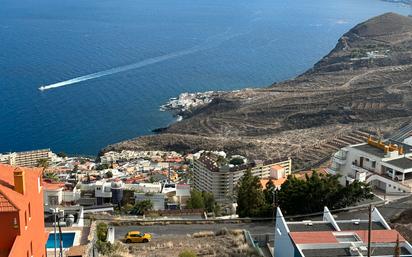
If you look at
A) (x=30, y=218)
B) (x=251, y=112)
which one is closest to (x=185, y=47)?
(x=251, y=112)

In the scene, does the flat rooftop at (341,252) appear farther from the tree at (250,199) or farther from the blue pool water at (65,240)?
the tree at (250,199)

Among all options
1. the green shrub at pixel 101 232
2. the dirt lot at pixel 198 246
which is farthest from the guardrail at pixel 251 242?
the green shrub at pixel 101 232

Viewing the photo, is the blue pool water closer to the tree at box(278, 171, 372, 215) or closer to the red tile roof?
the red tile roof

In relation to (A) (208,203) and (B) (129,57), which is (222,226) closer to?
(A) (208,203)

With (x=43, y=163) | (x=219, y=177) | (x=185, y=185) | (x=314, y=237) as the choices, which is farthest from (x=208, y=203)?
(x=43, y=163)

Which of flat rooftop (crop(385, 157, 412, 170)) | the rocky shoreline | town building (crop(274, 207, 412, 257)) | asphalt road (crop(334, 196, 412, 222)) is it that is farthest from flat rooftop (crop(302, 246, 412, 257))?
the rocky shoreline

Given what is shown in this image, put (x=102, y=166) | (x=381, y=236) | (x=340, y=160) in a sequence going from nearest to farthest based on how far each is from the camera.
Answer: (x=381, y=236) < (x=340, y=160) < (x=102, y=166)

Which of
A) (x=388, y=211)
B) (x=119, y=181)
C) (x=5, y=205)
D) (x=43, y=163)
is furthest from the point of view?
(x=43, y=163)
